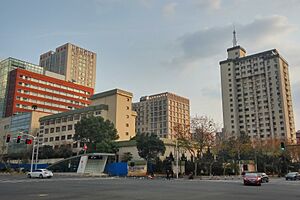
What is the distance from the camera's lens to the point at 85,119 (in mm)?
68125

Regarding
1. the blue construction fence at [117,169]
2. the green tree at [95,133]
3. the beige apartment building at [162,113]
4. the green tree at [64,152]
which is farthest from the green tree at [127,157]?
the beige apartment building at [162,113]

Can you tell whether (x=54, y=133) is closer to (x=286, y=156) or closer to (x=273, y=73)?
(x=286, y=156)

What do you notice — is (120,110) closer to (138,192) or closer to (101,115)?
(101,115)

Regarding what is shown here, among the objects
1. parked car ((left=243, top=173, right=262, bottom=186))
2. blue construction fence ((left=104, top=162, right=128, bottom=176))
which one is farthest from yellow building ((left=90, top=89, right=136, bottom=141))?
parked car ((left=243, top=173, right=262, bottom=186))

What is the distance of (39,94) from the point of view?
117 meters

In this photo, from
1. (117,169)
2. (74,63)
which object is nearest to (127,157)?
(117,169)

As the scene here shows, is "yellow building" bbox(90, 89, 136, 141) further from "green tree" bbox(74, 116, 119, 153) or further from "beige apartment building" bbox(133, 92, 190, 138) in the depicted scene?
"beige apartment building" bbox(133, 92, 190, 138)

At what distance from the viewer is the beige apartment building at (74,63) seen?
15162cm

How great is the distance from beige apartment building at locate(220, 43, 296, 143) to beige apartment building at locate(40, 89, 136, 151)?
47007 mm

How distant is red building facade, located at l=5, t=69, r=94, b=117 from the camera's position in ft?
367

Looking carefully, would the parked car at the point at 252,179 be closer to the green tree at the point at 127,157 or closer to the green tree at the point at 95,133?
the green tree at the point at 127,157

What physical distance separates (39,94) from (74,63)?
40266 millimetres

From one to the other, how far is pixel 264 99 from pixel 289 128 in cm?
1479

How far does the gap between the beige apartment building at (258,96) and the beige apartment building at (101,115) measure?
4701 centimetres
